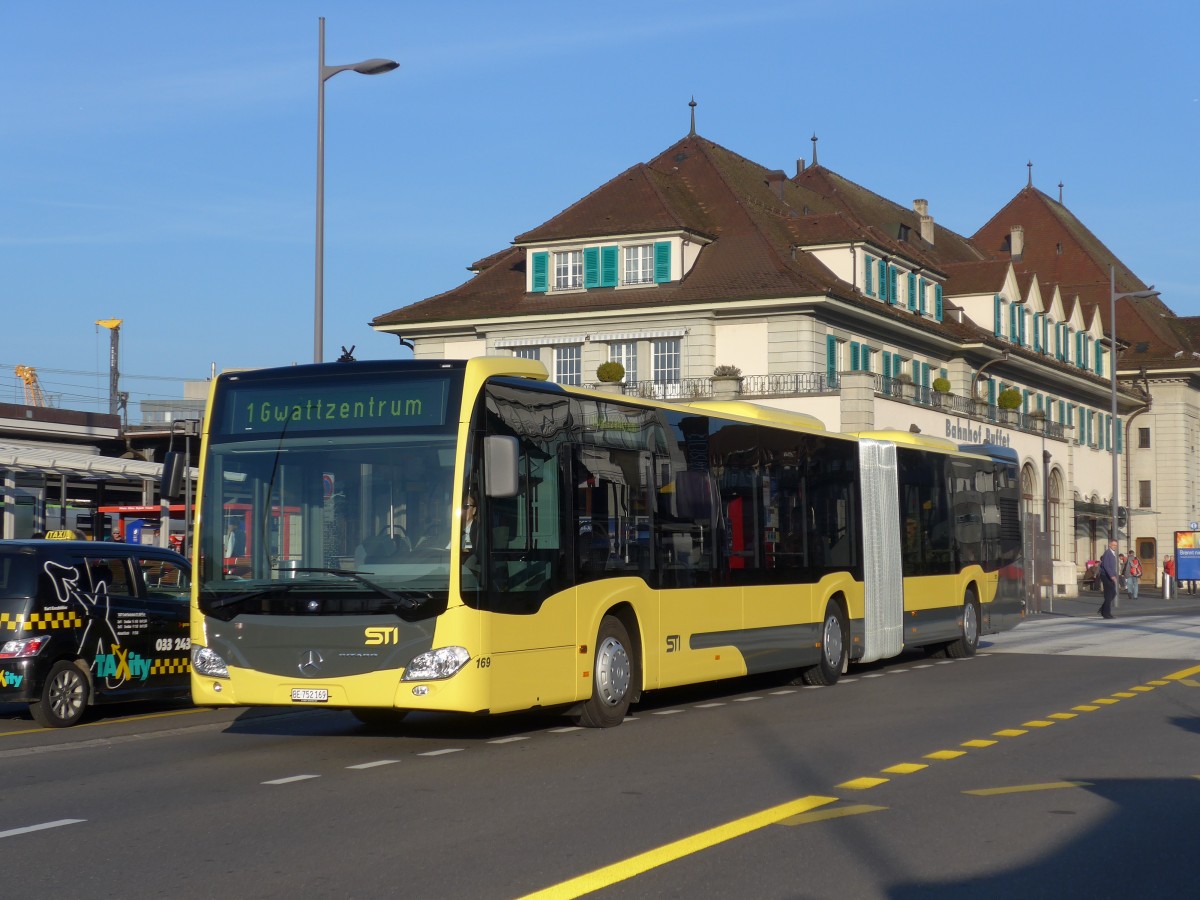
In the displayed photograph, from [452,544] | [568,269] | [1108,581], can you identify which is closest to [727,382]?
[568,269]

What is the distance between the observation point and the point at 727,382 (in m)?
52.6

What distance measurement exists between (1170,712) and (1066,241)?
84.6m

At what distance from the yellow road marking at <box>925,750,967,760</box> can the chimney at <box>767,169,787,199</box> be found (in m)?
52.7

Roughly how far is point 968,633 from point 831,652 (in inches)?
229

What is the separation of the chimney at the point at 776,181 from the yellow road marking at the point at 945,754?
2075 inches

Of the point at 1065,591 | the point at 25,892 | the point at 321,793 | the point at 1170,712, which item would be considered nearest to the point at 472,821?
the point at 321,793

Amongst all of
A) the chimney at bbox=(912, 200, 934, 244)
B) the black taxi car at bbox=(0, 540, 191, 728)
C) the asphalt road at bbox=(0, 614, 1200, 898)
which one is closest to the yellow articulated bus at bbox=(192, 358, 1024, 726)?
the asphalt road at bbox=(0, 614, 1200, 898)

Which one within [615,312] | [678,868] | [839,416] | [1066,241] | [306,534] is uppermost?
[1066,241]

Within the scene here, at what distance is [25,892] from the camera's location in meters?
7.56

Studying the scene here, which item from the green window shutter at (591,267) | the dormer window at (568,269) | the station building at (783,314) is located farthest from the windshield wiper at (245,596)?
the dormer window at (568,269)

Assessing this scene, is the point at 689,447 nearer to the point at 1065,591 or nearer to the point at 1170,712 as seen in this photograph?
the point at 1170,712

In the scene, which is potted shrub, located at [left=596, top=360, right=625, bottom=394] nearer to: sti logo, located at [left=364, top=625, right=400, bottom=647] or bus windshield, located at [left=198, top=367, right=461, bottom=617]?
bus windshield, located at [left=198, top=367, right=461, bottom=617]

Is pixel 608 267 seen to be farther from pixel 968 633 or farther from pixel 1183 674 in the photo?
pixel 1183 674

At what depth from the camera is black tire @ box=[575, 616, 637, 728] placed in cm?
1466
